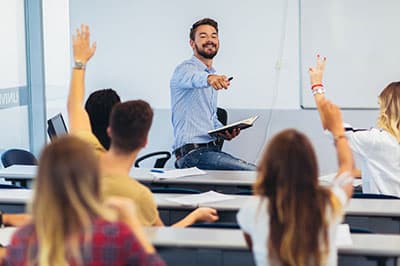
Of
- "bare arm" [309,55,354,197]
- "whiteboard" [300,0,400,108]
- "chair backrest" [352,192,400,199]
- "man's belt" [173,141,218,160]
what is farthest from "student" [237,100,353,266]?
"whiteboard" [300,0,400,108]

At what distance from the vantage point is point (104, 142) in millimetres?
3766

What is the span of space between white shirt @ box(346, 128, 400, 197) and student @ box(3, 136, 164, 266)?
229 centimetres

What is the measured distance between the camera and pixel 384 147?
3666 millimetres

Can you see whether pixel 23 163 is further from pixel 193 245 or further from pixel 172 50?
pixel 193 245

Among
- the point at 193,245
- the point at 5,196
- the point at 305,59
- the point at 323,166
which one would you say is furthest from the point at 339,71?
the point at 193,245

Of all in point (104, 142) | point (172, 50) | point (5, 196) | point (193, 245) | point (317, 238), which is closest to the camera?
point (317, 238)

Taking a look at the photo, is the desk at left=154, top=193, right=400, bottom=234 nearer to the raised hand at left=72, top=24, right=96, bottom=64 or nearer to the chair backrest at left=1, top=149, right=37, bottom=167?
the raised hand at left=72, top=24, right=96, bottom=64

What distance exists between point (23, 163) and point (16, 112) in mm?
1504

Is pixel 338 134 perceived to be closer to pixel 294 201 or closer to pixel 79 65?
pixel 294 201

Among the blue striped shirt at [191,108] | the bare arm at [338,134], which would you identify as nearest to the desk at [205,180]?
the blue striped shirt at [191,108]

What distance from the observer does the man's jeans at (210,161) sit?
4.95 m

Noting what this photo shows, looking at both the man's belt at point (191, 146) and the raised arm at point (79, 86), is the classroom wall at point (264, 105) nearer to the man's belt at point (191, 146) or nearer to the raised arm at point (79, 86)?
the man's belt at point (191, 146)

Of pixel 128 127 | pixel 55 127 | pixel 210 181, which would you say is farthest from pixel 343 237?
pixel 55 127

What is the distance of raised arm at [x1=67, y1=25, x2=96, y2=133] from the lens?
301cm
